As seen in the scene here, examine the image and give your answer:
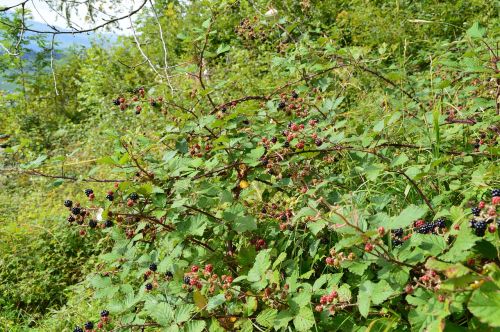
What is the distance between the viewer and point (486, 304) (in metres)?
0.91

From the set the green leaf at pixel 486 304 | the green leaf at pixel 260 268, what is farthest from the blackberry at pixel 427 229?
the green leaf at pixel 260 268

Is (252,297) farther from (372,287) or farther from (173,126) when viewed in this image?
(173,126)

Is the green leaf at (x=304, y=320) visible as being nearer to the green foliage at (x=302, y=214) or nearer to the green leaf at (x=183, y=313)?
the green foliage at (x=302, y=214)

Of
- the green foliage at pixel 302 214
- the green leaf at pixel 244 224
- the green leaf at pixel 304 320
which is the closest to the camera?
the green foliage at pixel 302 214

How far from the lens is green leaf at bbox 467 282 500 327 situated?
0.89 metres

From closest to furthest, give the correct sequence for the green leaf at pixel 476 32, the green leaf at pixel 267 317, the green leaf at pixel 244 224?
1. the green leaf at pixel 267 317
2. the green leaf at pixel 244 224
3. the green leaf at pixel 476 32

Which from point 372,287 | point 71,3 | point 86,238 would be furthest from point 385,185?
point 86,238

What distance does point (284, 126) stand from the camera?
2.21 m

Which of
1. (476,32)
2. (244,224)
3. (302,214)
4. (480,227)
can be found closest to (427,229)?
(480,227)

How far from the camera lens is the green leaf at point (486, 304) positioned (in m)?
0.89

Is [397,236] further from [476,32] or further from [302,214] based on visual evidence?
[476,32]

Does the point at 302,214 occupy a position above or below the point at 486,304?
above

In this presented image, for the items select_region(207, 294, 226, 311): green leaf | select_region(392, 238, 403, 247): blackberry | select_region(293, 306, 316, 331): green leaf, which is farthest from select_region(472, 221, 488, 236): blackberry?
select_region(207, 294, 226, 311): green leaf

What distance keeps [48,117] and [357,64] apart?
7.93m
